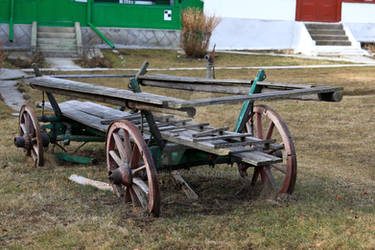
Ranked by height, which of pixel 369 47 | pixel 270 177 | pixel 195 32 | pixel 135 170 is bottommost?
pixel 270 177

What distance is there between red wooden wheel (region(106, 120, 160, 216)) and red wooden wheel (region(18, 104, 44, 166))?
156cm

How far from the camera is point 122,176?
4.39m

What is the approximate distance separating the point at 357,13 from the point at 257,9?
443 centimetres

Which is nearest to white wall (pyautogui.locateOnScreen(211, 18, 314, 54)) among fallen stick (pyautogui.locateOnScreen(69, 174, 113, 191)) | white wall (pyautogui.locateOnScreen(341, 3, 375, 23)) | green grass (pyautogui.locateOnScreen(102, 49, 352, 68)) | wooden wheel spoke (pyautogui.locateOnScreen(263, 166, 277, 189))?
green grass (pyautogui.locateOnScreen(102, 49, 352, 68))

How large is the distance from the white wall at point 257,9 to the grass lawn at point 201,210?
14.3 metres

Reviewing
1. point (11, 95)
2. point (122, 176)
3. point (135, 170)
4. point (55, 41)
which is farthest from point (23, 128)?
point (55, 41)

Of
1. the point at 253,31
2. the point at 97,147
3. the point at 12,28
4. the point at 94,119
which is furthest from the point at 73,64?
the point at 94,119

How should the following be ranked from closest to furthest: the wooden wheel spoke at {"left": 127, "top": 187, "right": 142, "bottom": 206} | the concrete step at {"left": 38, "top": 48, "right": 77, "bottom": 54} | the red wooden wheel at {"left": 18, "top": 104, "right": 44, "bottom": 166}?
the wooden wheel spoke at {"left": 127, "top": 187, "right": 142, "bottom": 206} → the red wooden wheel at {"left": 18, "top": 104, "right": 44, "bottom": 166} → the concrete step at {"left": 38, "top": 48, "right": 77, "bottom": 54}

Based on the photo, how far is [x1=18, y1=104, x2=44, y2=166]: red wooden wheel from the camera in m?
5.98

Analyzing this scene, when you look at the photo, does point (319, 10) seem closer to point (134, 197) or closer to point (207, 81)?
point (207, 81)

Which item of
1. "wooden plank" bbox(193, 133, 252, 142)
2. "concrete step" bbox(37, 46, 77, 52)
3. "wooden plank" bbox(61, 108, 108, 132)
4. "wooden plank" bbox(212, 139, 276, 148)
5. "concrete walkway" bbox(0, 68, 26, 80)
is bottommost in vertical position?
"wooden plank" bbox(61, 108, 108, 132)

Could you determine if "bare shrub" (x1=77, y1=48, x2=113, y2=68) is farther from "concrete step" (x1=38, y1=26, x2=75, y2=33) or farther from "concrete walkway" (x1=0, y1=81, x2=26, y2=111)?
"concrete walkway" (x1=0, y1=81, x2=26, y2=111)

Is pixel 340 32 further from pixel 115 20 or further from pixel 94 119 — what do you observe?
pixel 94 119

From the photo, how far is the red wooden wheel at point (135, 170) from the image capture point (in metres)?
4.12
